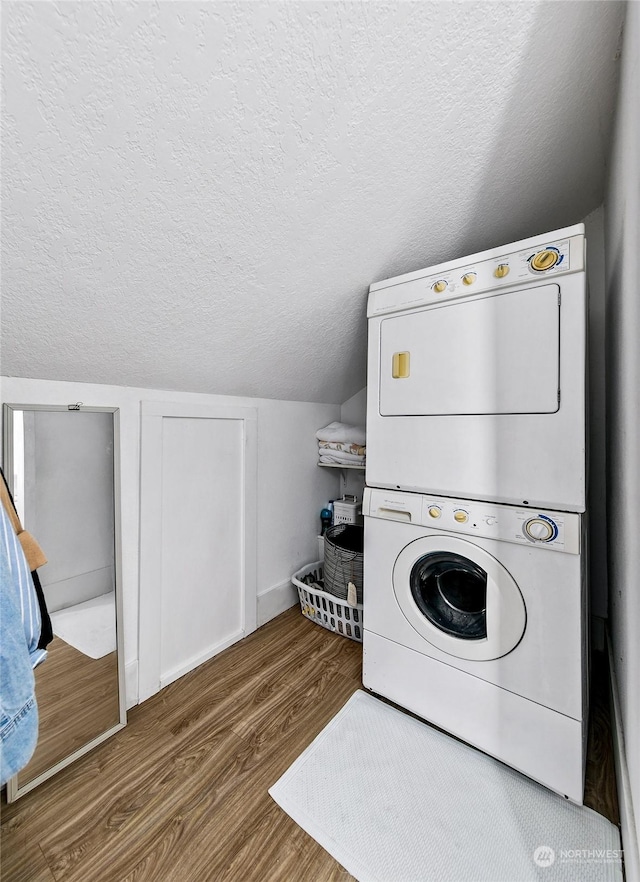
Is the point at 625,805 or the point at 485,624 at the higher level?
the point at 485,624

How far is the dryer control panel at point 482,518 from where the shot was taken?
1.13 meters

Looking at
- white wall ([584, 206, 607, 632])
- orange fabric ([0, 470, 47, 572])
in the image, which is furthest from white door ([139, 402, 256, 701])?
white wall ([584, 206, 607, 632])

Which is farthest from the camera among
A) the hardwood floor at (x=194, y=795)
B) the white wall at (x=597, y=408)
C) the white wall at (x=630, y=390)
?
the white wall at (x=597, y=408)

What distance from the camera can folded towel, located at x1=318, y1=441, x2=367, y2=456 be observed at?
7.47 feet

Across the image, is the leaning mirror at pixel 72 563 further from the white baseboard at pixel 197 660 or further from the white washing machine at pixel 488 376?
the white washing machine at pixel 488 376

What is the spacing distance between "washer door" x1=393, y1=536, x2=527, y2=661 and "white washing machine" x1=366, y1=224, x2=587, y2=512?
0.74 ft

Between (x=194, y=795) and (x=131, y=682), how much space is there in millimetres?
515

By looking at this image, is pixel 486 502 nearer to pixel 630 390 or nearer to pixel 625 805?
pixel 630 390

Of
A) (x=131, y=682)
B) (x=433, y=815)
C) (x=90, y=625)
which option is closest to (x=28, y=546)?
(x=90, y=625)

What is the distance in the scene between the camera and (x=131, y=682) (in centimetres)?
149

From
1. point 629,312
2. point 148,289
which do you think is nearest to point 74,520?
point 148,289

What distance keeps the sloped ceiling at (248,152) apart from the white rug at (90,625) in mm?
811

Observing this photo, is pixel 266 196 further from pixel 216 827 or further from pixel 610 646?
pixel 610 646

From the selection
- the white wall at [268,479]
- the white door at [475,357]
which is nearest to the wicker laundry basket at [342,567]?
the white wall at [268,479]
